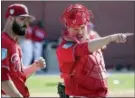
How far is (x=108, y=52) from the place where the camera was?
22266 mm

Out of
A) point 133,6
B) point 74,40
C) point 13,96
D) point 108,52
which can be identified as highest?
point 74,40

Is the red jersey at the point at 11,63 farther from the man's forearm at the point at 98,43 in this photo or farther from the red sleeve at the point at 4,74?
the man's forearm at the point at 98,43

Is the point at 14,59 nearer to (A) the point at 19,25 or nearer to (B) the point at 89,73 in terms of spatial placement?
(A) the point at 19,25

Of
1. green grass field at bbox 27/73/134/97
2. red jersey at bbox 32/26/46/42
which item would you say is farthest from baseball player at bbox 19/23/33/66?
red jersey at bbox 32/26/46/42

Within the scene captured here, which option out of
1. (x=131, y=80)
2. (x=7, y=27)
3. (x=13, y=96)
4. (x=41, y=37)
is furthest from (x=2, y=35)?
(x=41, y=37)

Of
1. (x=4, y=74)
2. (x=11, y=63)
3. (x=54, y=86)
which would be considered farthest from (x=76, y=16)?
(x=54, y=86)

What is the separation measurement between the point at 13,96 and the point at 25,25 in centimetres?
81

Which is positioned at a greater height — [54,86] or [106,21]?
[106,21]

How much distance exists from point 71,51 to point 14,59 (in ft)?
1.73

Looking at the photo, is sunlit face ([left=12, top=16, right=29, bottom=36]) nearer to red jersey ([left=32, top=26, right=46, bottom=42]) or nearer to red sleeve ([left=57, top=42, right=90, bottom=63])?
red sleeve ([left=57, top=42, right=90, bottom=63])

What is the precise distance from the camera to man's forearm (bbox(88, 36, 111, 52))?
489 centimetres

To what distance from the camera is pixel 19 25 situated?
17.9 feet

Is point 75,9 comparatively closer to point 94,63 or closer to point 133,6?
point 94,63

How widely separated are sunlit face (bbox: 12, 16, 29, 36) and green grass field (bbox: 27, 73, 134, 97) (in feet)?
23.0
